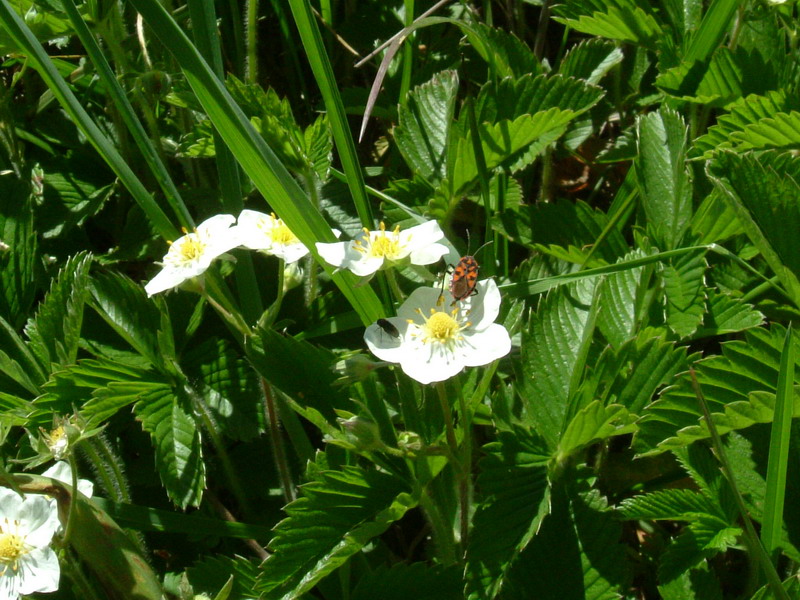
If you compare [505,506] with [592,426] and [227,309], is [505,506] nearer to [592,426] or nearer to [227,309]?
[592,426]

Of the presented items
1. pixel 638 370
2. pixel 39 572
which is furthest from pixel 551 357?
pixel 39 572

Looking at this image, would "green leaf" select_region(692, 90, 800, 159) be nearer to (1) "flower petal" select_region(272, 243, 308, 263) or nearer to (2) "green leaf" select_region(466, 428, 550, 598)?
(2) "green leaf" select_region(466, 428, 550, 598)

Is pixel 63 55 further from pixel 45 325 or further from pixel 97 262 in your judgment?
pixel 45 325

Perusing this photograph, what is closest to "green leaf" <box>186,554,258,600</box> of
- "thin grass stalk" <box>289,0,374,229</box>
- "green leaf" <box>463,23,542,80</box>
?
"thin grass stalk" <box>289,0,374,229</box>

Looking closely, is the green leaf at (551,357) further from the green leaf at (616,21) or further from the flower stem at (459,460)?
the green leaf at (616,21)

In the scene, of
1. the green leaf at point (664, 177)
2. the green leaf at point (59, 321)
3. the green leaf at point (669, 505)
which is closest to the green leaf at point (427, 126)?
the green leaf at point (664, 177)

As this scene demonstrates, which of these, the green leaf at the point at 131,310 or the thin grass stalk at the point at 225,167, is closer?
the thin grass stalk at the point at 225,167
